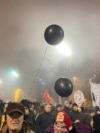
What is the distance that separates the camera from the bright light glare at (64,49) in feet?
14.3

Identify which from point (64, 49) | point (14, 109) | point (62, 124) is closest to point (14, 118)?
point (14, 109)

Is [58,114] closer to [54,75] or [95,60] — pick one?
[54,75]

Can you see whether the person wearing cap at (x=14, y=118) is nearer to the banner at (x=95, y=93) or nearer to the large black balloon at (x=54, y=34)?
the large black balloon at (x=54, y=34)

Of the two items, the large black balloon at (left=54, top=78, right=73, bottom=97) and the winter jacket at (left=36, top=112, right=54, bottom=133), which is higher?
the large black balloon at (left=54, top=78, right=73, bottom=97)

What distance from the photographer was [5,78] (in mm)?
4156

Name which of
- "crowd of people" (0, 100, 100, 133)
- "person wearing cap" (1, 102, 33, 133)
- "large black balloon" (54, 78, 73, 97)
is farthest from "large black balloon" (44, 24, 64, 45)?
"person wearing cap" (1, 102, 33, 133)

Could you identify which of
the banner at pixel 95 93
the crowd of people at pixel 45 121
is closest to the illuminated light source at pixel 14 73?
the crowd of people at pixel 45 121

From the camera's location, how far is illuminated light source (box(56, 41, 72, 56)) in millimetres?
4346

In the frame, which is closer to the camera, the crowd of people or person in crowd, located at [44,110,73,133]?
the crowd of people

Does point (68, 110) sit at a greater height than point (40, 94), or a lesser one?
lesser

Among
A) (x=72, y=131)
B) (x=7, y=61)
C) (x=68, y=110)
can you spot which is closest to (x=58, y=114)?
(x=72, y=131)

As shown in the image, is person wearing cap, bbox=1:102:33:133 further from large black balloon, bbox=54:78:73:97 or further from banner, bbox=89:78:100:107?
banner, bbox=89:78:100:107

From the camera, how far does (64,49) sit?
446 cm

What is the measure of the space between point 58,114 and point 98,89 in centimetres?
220
